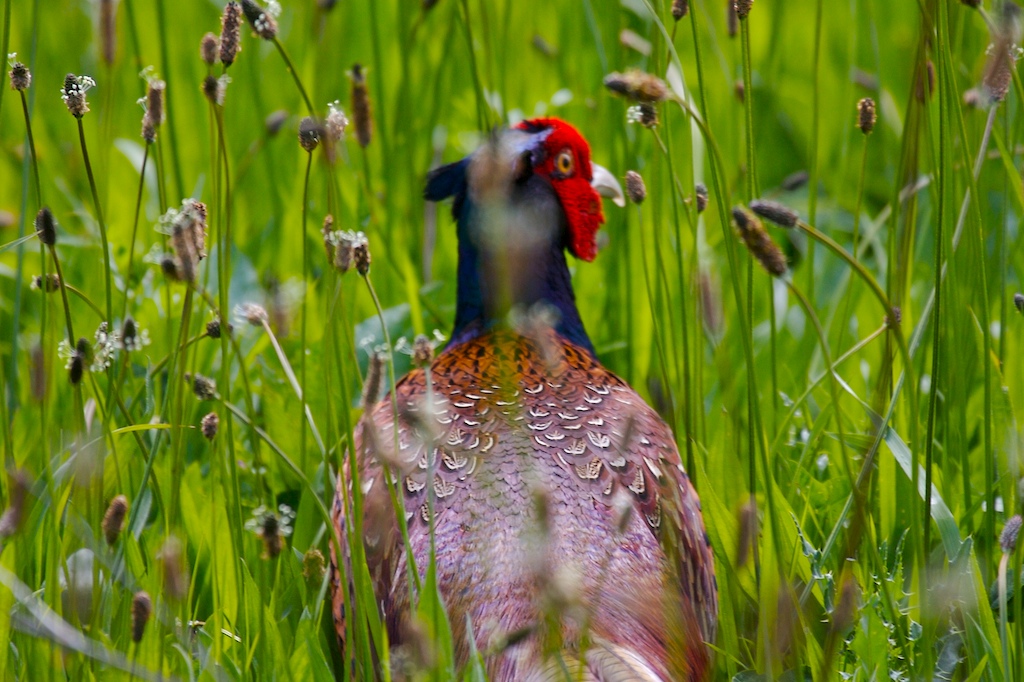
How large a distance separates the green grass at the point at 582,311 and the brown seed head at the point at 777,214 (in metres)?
0.02

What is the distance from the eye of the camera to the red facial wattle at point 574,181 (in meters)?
2.96

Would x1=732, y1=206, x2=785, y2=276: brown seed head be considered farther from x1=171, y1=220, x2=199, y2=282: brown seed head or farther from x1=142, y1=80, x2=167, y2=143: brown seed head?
x1=142, y1=80, x2=167, y2=143: brown seed head

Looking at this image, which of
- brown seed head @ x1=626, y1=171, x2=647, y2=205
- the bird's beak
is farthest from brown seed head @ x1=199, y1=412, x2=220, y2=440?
the bird's beak

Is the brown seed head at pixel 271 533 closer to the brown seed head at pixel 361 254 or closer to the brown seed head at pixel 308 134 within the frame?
the brown seed head at pixel 361 254

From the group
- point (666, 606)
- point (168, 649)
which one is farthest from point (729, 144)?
point (168, 649)

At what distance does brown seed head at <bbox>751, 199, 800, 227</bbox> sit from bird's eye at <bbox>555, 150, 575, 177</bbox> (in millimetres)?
1644

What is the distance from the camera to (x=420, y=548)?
84.0 inches

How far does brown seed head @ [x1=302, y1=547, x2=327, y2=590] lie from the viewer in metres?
1.99

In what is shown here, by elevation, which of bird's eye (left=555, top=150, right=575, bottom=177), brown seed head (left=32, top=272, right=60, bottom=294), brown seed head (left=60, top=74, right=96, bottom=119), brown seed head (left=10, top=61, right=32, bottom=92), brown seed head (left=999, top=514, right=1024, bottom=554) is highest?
brown seed head (left=10, top=61, right=32, bottom=92)

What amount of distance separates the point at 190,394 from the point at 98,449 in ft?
1.04

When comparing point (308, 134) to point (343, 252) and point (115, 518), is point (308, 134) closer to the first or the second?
point (343, 252)

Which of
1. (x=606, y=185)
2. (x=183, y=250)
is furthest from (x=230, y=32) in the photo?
(x=606, y=185)

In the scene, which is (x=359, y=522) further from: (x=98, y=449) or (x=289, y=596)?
(x=289, y=596)

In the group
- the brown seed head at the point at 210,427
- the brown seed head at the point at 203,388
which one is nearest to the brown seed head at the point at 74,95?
the brown seed head at the point at 203,388
